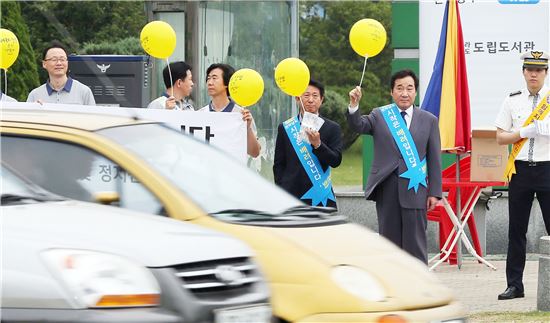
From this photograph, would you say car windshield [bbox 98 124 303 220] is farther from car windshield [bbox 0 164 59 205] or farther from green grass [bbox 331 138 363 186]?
green grass [bbox 331 138 363 186]

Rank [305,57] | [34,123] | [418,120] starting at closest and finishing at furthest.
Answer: [34,123], [418,120], [305,57]

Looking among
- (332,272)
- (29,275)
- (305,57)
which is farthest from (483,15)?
(305,57)

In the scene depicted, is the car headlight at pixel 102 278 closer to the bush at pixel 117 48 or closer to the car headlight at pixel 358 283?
the car headlight at pixel 358 283

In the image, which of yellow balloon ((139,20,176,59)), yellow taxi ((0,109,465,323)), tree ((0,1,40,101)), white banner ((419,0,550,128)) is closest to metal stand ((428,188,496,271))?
white banner ((419,0,550,128))

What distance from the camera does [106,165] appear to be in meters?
6.71

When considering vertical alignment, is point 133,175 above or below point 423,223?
above

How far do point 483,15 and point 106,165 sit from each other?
909 centimetres

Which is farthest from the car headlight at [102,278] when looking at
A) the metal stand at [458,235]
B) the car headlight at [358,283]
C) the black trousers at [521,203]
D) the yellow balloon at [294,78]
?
the metal stand at [458,235]

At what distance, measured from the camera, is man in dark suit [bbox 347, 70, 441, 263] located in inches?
422

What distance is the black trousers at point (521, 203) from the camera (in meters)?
11.4

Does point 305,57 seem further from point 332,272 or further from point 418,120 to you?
point 332,272

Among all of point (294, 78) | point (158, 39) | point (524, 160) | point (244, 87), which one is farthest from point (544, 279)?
point (158, 39)

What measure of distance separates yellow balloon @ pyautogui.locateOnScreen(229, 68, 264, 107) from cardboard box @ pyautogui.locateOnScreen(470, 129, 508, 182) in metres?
3.08

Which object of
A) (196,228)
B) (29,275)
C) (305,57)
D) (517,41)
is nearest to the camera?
(29,275)
